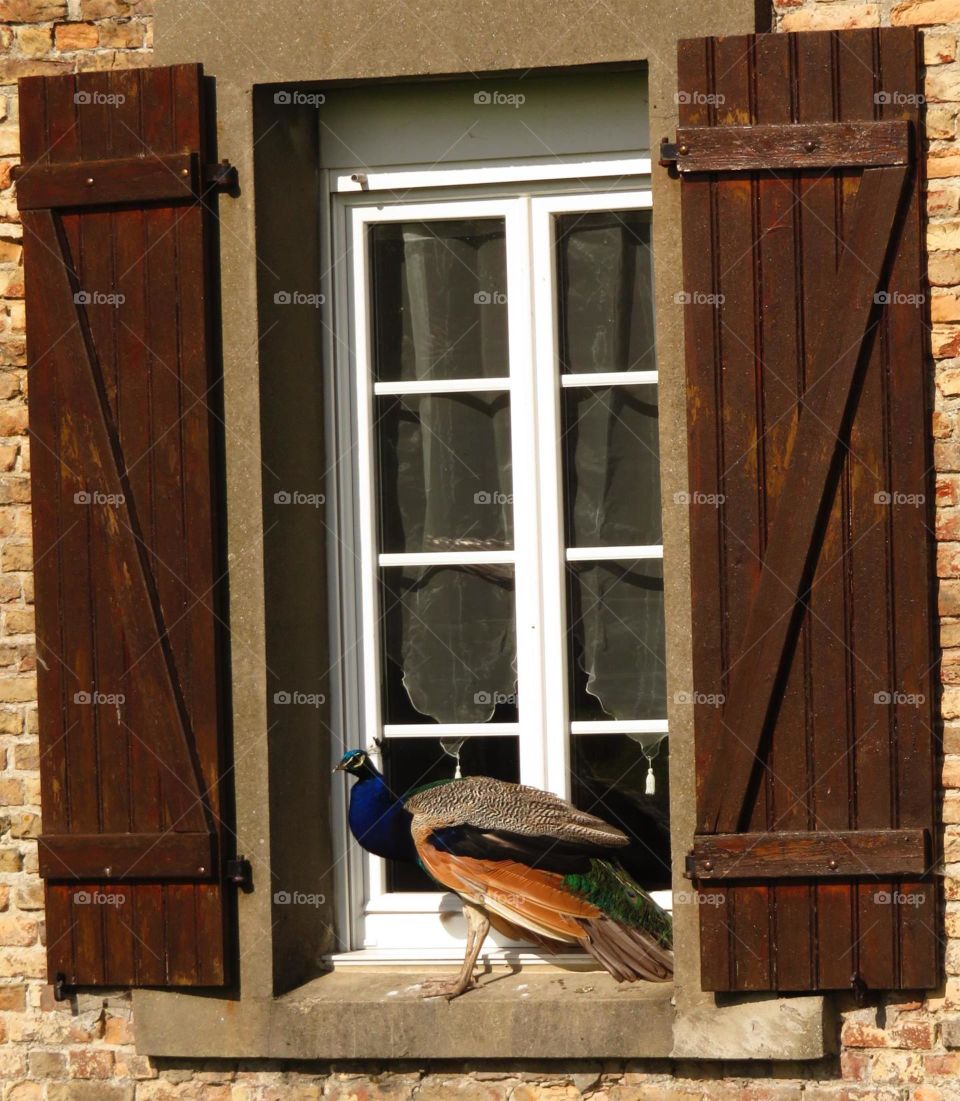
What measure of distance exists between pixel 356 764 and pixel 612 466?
4.01 ft

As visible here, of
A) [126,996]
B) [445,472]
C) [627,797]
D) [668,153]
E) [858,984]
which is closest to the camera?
[858,984]

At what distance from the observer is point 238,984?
4.94 meters

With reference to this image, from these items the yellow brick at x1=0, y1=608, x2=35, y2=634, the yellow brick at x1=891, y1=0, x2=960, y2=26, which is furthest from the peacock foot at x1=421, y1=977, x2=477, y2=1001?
the yellow brick at x1=891, y1=0, x2=960, y2=26

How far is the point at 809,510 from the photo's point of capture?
15.2 feet

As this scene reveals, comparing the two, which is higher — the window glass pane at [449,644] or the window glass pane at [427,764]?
the window glass pane at [449,644]

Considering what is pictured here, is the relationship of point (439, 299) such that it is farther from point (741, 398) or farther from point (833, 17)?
point (833, 17)

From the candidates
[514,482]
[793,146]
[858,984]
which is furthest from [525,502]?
[858,984]

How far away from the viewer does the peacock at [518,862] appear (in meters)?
4.77

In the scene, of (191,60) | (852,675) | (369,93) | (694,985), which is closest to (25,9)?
(191,60)

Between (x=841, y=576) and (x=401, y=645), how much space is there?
1.42 metres

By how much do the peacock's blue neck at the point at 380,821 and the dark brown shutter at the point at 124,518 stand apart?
414 millimetres

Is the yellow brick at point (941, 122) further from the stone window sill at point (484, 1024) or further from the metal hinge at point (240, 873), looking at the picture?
the metal hinge at point (240, 873)

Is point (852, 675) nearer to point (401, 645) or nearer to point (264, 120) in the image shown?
point (401, 645)

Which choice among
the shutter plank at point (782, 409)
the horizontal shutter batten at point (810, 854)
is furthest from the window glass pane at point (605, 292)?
the horizontal shutter batten at point (810, 854)
